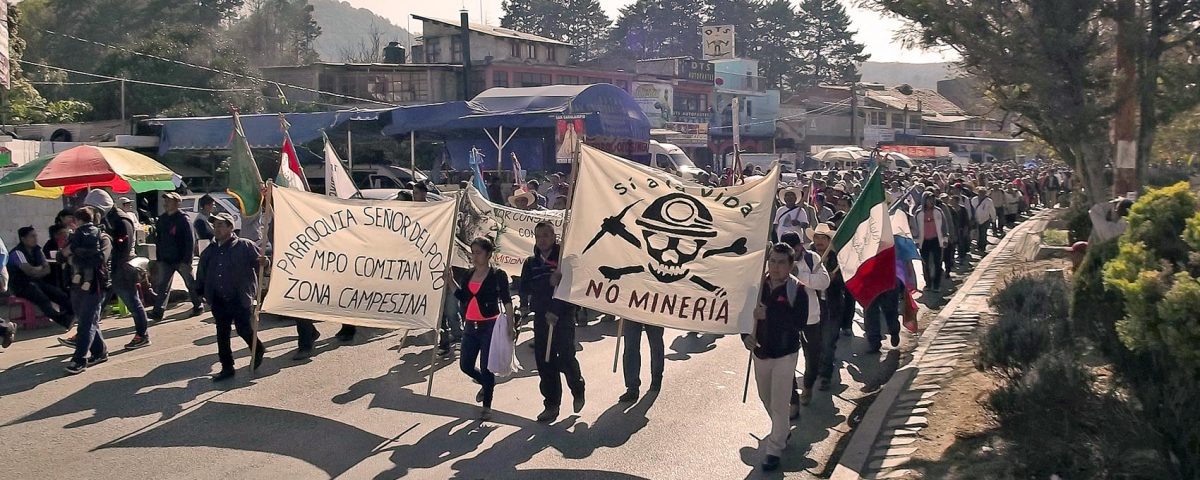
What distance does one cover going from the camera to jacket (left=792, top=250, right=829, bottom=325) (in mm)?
8234

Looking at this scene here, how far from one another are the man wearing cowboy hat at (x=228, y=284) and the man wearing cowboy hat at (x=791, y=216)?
22.8 ft

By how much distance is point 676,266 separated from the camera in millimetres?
8164

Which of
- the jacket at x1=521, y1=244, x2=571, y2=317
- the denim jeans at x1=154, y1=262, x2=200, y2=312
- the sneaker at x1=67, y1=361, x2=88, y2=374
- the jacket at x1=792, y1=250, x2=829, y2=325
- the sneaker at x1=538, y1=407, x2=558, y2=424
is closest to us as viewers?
the jacket at x1=792, y1=250, x2=829, y2=325

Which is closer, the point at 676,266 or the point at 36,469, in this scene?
the point at 36,469

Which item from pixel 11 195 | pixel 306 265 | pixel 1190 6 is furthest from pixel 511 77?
pixel 306 265

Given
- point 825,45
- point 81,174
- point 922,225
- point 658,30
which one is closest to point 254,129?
point 81,174

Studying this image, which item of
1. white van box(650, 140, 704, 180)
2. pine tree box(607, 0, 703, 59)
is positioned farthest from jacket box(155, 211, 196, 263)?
pine tree box(607, 0, 703, 59)

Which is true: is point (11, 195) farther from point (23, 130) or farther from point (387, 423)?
point (23, 130)

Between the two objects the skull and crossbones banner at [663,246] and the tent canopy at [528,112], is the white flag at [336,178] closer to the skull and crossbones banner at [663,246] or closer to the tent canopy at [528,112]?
the skull and crossbones banner at [663,246]

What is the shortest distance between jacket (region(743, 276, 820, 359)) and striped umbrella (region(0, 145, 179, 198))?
11272mm

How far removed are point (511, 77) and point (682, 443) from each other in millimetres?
46693

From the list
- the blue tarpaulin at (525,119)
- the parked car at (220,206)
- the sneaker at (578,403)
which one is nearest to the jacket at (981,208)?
the blue tarpaulin at (525,119)

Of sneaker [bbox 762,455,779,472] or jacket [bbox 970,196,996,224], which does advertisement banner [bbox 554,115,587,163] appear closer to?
jacket [bbox 970,196,996,224]

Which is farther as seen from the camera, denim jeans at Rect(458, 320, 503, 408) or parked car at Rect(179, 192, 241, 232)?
parked car at Rect(179, 192, 241, 232)
